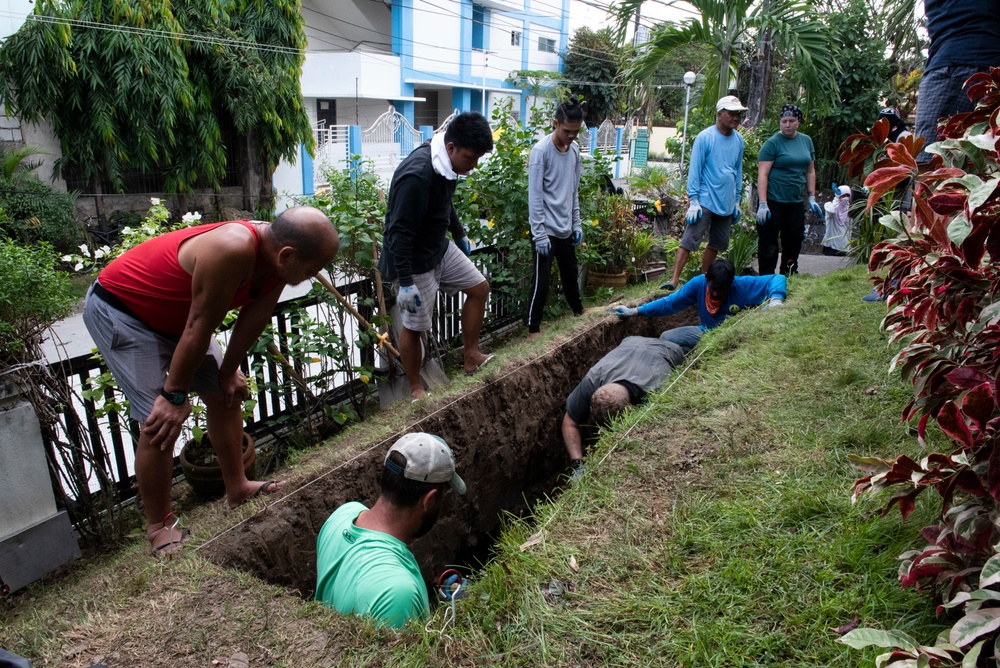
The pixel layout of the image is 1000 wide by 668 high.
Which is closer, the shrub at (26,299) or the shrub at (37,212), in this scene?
the shrub at (26,299)

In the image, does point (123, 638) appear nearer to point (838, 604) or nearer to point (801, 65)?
point (838, 604)

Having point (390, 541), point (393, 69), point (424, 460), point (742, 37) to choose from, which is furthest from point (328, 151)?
point (390, 541)

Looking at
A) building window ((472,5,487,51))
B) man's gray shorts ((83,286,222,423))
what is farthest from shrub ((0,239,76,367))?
building window ((472,5,487,51))

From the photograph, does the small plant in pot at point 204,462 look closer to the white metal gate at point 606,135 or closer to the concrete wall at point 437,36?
the concrete wall at point 437,36

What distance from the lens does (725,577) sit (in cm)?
216

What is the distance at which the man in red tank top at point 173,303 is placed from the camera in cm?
283

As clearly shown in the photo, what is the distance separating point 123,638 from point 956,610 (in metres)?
2.42

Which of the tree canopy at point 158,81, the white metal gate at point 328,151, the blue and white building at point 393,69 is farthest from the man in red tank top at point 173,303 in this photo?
the white metal gate at point 328,151

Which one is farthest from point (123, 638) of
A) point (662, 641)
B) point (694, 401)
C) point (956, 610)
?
point (694, 401)

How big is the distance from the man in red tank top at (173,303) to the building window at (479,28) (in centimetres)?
3126

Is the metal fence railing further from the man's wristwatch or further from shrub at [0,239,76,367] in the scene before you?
the man's wristwatch

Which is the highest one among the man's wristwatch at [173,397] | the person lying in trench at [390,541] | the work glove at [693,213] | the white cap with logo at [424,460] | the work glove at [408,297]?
the work glove at [693,213]

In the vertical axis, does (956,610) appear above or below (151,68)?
below

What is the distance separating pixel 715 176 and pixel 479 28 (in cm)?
2979
